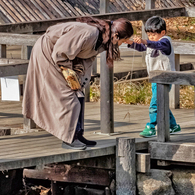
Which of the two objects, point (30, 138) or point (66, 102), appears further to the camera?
point (30, 138)

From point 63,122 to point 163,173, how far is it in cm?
111

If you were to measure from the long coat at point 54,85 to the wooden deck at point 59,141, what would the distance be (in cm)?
24

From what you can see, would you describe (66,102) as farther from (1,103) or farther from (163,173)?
(1,103)

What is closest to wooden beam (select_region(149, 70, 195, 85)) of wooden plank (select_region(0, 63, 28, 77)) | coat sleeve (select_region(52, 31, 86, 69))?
coat sleeve (select_region(52, 31, 86, 69))

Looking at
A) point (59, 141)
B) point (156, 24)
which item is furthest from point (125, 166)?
point (156, 24)

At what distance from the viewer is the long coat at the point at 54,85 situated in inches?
173

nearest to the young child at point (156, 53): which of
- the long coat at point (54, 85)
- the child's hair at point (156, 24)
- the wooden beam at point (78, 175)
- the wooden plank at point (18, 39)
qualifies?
the child's hair at point (156, 24)

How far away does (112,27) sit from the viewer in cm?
443

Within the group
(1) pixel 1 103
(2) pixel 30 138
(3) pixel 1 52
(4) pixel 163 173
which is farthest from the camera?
(1) pixel 1 103

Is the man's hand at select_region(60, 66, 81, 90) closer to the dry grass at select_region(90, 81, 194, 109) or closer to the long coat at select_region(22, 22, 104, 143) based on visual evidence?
the long coat at select_region(22, 22, 104, 143)

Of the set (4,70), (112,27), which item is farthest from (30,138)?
(112,27)

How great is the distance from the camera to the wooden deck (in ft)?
14.7

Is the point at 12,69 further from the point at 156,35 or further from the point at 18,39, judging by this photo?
the point at 156,35

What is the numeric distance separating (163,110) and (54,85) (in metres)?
1.07
